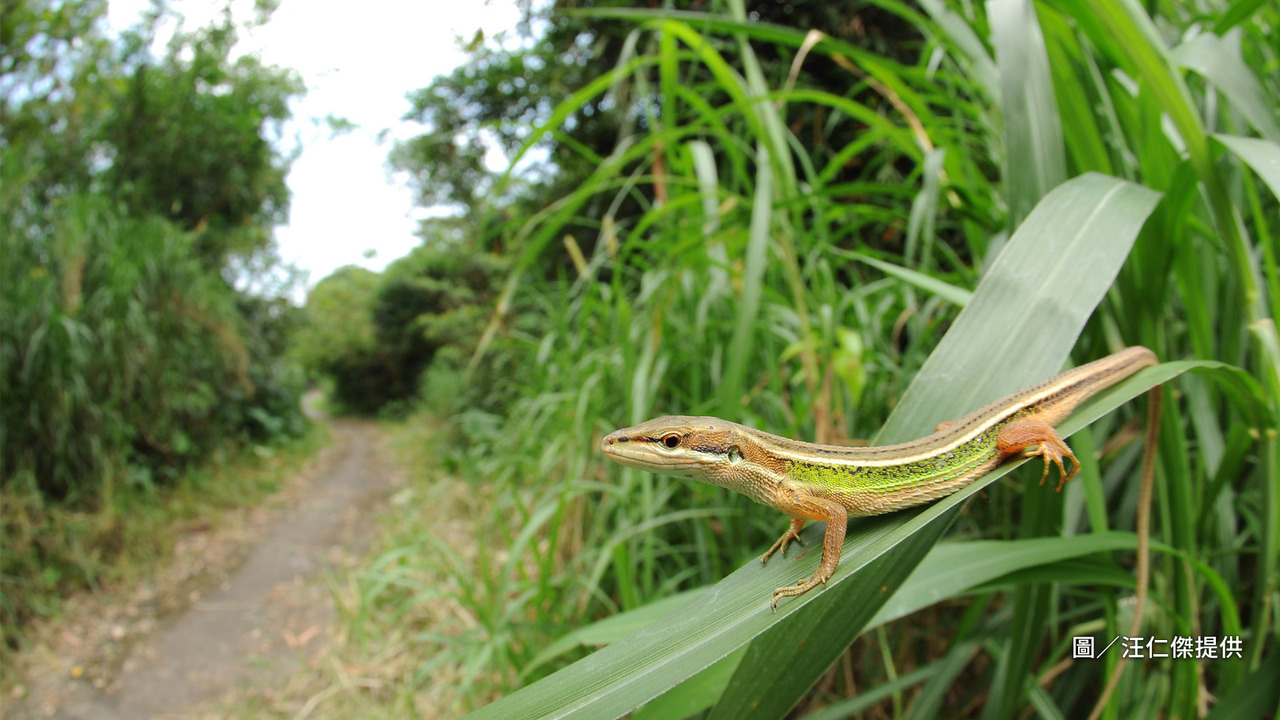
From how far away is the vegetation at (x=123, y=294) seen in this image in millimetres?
4895

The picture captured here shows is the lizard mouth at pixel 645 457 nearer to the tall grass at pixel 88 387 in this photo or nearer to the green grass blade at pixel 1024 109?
the green grass blade at pixel 1024 109

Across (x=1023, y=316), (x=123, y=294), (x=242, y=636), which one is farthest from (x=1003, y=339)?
(x=123, y=294)

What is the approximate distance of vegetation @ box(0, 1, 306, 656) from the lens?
193 inches

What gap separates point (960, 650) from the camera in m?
1.40

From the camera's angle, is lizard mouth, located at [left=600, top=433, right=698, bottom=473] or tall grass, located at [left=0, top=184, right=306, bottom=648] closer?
lizard mouth, located at [left=600, top=433, right=698, bottom=473]

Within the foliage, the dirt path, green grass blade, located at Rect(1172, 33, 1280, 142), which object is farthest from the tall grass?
green grass blade, located at Rect(1172, 33, 1280, 142)

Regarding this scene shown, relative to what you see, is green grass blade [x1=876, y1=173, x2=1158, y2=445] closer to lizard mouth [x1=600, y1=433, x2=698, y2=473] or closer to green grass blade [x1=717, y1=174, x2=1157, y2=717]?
green grass blade [x1=717, y1=174, x2=1157, y2=717]

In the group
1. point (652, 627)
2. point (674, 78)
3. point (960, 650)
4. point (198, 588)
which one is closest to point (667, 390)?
point (674, 78)

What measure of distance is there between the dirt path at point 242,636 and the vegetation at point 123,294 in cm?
68

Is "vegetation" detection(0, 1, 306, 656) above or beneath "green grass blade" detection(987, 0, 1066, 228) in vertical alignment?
above

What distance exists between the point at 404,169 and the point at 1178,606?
7.21 m

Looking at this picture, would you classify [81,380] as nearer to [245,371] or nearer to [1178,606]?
[245,371]

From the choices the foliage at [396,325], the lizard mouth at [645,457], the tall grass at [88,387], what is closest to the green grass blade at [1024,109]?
the lizard mouth at [645,457]

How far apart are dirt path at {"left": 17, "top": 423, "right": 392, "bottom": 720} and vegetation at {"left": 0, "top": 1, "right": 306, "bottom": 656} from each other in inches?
26.7
